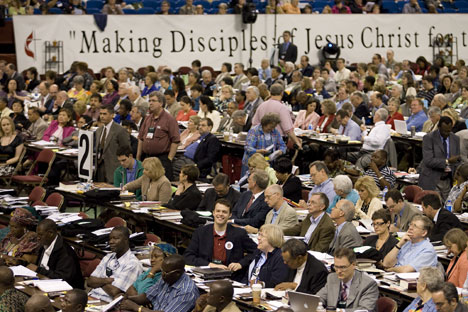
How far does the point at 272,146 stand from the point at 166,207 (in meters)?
2.67

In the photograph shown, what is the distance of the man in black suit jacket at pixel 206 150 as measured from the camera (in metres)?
13.7

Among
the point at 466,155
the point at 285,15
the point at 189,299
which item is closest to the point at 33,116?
the point at 466,155

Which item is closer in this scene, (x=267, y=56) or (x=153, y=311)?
(x=153, y=311)

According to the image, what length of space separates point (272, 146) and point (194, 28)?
11096mm

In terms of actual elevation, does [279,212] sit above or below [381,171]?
above

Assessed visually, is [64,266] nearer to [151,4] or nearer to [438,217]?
[438,217]

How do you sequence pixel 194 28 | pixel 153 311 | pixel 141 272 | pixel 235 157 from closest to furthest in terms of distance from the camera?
pixel 153 311 < pixel 141 272 < pixel 235 157 < pixel 194 28

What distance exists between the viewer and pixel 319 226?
30.9 feet

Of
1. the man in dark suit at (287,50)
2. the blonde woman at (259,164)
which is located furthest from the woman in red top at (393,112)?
the man in dark suit at (287,50)

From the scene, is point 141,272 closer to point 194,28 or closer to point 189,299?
point 189,299

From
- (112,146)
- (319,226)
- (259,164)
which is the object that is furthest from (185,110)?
(319,226)

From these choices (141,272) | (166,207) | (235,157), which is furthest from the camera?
(235,157)

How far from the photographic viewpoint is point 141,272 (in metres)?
8.60

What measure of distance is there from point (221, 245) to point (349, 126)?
20.6 feet
